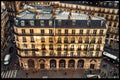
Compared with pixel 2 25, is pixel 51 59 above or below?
→ below

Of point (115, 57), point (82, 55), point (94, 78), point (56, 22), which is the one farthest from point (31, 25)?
point (115, 57)

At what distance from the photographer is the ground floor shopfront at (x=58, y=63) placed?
90.5 m

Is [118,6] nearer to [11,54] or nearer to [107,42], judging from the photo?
[107,42]

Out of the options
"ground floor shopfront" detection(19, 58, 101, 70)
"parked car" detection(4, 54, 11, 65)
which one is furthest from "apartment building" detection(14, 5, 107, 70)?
"parked car" detection(4, 54, 11, 65)

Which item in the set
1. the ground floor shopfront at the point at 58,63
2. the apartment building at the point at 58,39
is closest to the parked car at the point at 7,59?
the ground floor shopfront at the point at 58,63

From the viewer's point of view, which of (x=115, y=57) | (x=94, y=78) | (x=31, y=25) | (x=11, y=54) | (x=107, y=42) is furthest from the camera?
(x=107, y=42)

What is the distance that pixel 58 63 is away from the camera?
3617 inches

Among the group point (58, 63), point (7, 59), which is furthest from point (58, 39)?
Answer: point (7, 59)

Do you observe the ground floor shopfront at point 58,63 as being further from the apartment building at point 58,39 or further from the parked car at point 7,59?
the parked car at point 7,59

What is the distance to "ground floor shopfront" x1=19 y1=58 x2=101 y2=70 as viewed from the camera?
9050 cm

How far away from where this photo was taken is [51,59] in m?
90.4

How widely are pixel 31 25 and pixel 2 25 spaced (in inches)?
1215

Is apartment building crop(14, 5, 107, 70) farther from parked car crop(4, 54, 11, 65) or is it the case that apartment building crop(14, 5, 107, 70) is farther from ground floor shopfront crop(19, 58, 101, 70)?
parked car crop(4, 54, 11, 65)

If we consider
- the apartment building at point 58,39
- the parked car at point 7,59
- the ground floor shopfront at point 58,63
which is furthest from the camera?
the parked car at point 7,59
